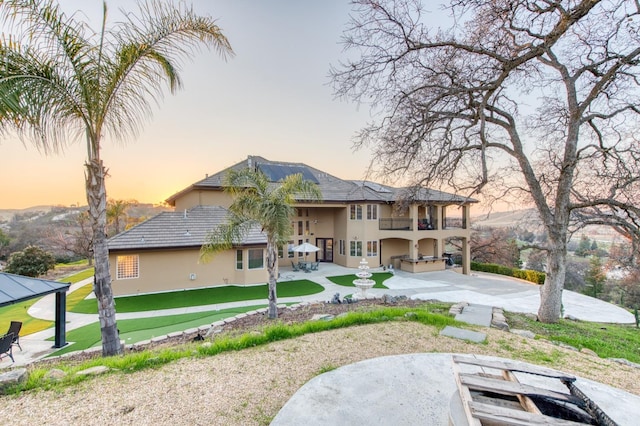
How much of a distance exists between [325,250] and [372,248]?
436 cm

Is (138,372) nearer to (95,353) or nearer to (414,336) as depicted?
(95,353)

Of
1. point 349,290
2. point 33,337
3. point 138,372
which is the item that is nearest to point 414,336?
point 138,372

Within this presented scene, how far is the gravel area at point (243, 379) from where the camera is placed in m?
3.44

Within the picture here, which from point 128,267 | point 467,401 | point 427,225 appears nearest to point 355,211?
point 427,225

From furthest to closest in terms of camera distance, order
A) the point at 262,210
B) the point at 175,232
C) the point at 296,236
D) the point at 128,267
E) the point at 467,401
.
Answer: the point at 296,236 → the point at 175,232 → the point at 128,267 → the point at 262,210 → the point at 467,401

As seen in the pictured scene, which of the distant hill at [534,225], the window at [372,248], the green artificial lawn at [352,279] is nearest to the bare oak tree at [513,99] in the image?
the distant hill at [534,225]

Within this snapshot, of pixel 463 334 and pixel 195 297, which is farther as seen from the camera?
pixel 195 297

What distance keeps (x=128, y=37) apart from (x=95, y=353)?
7547mm

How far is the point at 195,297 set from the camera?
1348cm

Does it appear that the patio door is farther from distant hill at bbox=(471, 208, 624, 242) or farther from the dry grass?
the dry grass

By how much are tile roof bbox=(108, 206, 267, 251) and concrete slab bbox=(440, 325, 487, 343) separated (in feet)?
30.1

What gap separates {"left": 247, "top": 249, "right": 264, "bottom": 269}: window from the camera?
637 inches

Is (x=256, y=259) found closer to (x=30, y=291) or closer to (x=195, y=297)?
(x=195, y=297)

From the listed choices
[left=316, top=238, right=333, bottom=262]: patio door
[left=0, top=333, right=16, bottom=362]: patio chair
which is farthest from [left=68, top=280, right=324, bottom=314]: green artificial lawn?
[left=316, top=238, right=333, bottom=262]: patio door
